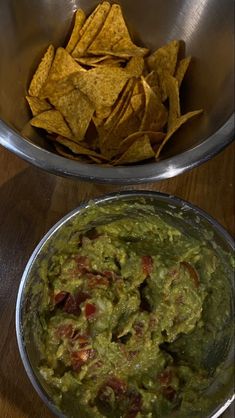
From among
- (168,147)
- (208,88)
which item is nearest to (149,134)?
(168,147)

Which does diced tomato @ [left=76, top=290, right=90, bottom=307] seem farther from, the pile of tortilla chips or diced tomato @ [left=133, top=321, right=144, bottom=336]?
the pile of tortilla chips

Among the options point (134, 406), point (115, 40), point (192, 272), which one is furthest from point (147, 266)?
point (115, 40)

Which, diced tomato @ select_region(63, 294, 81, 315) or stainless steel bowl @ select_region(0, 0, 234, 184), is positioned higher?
stainless steel bowl @ select_region(0, 0, 234, 184)

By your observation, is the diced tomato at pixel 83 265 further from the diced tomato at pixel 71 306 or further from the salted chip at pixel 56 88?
the salted chip at pixel 56 88

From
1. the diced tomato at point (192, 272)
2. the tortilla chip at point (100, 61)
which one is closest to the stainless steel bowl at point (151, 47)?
the tortilla chip at point (100, 61)

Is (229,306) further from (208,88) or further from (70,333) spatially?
(208,88)

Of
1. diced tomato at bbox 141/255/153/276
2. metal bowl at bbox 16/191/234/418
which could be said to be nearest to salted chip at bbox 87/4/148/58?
metal bowl at bbox 16/191/234/418

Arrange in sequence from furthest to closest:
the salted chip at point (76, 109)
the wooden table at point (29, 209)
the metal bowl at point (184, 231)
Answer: the salted chip at point (76, 109) < the wooden table at point (29, 209) < the metal bowl at point (184, 231)
